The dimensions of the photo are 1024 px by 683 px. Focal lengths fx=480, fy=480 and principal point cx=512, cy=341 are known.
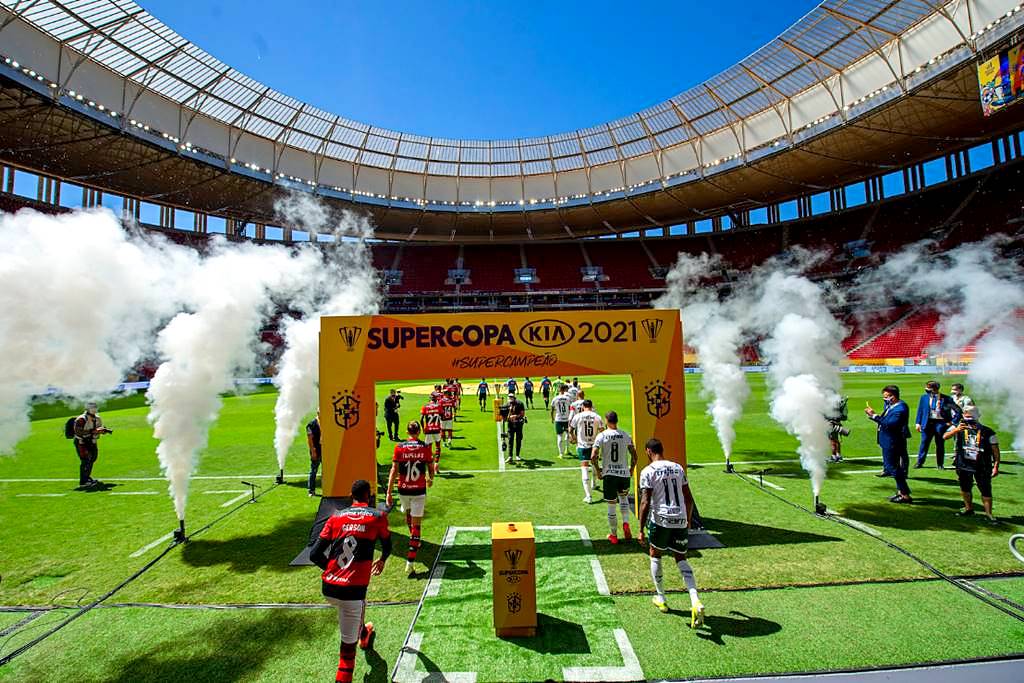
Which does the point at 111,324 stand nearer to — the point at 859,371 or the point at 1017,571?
the point at 1017,571

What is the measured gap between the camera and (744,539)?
24.7 feet

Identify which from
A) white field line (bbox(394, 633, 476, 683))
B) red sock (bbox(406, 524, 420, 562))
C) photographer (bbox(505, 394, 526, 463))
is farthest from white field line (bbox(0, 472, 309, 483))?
white field line (bbox(394, 633, 476, 683))

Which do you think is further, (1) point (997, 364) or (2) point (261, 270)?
(2) point (261, 270)

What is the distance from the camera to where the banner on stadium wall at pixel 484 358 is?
8.09 metres

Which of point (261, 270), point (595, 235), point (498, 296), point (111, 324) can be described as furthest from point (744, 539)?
point (595, 235)

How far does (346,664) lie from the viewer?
4.31 meters

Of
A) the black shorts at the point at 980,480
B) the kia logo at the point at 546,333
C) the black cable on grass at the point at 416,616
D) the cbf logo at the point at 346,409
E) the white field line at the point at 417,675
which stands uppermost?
the kia logo at the point at 546,333

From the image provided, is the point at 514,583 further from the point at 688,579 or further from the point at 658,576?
the point at 688,579

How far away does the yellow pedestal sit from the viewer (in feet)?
16.2

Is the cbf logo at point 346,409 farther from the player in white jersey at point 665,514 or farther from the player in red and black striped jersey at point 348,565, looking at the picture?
the player in white jersey at point 665,514

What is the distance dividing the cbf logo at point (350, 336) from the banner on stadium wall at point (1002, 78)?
92.3ft

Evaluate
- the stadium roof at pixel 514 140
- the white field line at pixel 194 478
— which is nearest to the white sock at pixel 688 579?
the white field line at pixel 194 478

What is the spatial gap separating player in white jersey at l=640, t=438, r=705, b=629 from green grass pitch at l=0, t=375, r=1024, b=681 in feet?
1.57

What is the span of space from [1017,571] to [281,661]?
351 inches
